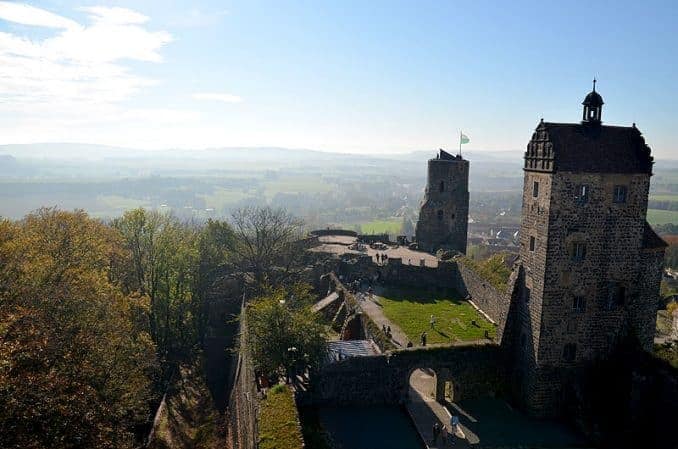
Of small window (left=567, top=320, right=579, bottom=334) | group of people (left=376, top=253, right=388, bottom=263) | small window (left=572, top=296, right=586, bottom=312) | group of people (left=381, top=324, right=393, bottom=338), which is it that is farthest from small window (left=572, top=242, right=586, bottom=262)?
group of people (left=376, top=253, right=388, bottom=263)

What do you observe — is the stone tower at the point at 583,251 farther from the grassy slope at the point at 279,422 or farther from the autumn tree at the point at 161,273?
the autumn tree at the point at 161,273

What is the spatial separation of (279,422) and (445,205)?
31.9 meters

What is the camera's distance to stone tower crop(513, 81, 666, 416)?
2372 cm

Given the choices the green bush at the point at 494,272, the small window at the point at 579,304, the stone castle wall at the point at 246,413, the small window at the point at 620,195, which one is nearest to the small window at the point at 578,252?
the small window at the point at 579,304

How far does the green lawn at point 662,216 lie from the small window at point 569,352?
150 metres

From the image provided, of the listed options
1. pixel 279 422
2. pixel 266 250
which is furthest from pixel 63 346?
pixel 266 250

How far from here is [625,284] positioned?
80.9ft


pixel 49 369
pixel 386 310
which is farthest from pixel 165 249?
pixel 49 369

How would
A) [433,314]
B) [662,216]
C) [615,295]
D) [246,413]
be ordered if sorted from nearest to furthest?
Answer: 1. [246,413]
2. [615,295]
3. [433,314]
4. [662,216]

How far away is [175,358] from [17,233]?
645 inches

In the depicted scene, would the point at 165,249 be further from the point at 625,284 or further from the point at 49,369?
the point at 625,284

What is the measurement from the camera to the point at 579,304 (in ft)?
80.8

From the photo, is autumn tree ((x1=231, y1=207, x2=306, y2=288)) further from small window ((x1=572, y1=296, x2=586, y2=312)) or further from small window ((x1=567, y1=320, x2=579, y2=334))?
small window ((x1=572, y1=296, x2=586, y2=312))

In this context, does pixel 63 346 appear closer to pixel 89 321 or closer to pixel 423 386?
pixel 89 321
